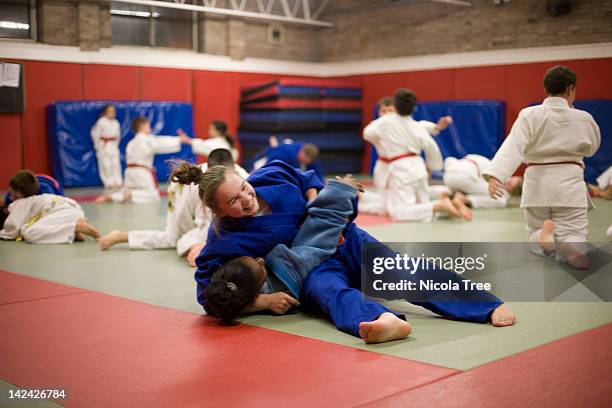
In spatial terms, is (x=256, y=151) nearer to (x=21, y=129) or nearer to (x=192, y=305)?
(x=21, y=129)

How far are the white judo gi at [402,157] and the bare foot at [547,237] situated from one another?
315cm

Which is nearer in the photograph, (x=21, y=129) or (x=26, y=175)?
(x=26, y=175)

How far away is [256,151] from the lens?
14703 millimetres

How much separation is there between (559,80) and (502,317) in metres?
2.35

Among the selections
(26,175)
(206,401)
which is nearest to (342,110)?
(26,175)

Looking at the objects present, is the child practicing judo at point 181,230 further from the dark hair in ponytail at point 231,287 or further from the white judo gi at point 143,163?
the white judo gi at point 143,163

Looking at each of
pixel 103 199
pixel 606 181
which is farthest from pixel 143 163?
pixel 606 181

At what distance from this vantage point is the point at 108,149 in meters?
12.5

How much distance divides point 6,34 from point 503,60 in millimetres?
8473

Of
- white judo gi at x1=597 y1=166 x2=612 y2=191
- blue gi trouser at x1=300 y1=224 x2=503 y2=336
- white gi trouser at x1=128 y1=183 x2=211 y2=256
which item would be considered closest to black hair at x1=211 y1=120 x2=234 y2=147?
white gi trouser at x1=128 y1=183 x2=211 y2=256

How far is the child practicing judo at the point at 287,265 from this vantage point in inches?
147

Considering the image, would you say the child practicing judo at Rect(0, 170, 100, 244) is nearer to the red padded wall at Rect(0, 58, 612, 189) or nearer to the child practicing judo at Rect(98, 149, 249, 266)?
the child practicing judo at Rect(98, 149, 249, 266)

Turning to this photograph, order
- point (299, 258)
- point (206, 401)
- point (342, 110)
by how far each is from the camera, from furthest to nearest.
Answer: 1. point (342, 110)
2. point (299, 258)
3. point (206, 401)

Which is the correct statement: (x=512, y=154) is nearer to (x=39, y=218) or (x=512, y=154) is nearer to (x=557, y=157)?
(x=557, y=157)
